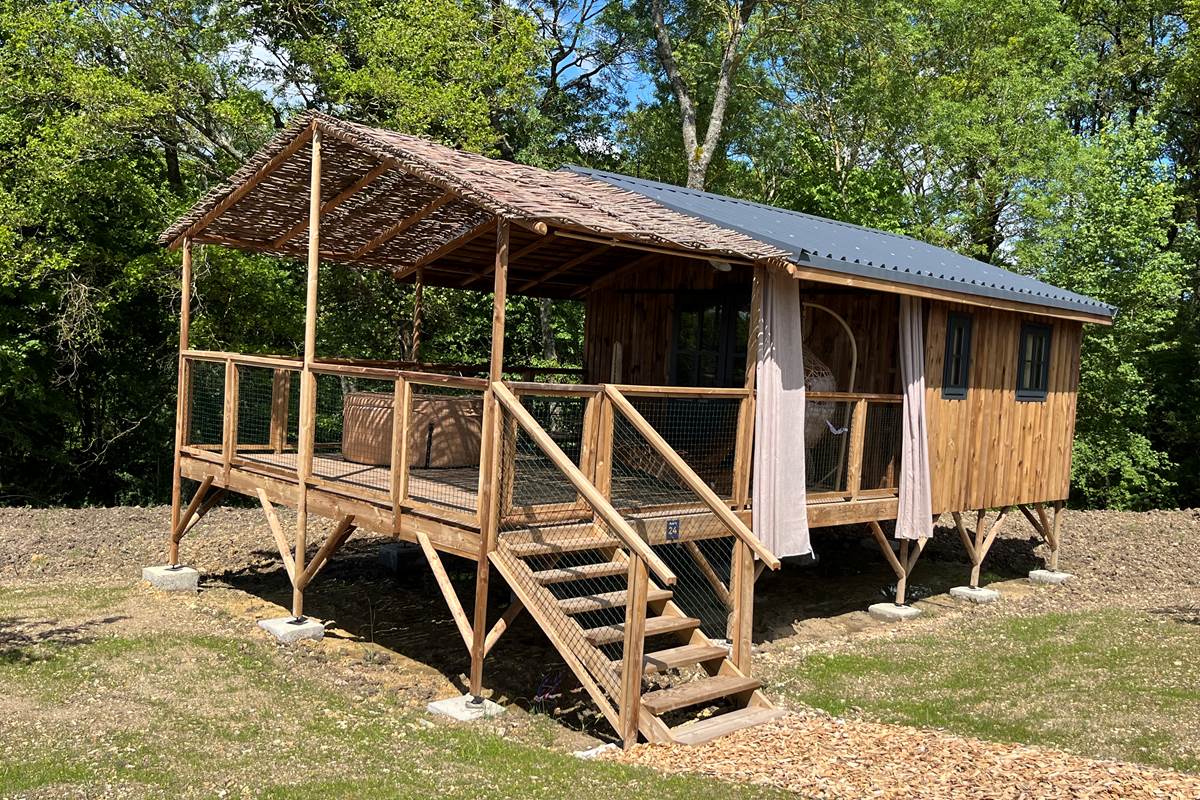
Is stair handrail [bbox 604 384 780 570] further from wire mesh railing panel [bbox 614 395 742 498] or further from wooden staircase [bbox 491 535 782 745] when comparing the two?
wire mesh railing panel [bbox 614 395 742 498]

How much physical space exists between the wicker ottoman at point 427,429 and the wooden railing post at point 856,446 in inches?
149

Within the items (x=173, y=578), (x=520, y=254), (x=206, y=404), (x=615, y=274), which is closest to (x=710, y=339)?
(x=615, y=274)

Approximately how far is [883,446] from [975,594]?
2896 mm

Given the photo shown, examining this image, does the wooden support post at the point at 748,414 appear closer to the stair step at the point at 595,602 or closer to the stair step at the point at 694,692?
the stair step at the point at 595,602

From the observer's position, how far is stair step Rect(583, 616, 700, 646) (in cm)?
684

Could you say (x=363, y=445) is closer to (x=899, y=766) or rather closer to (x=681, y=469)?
(x=681, y=469)

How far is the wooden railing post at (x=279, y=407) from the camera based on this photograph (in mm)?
10155

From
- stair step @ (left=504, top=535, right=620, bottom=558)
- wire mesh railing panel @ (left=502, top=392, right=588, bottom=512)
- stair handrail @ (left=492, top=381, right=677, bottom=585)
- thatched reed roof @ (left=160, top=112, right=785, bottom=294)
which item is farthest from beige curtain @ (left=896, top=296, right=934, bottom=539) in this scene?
stair handrail @ (left=492, top=381, right=677, bottom=585)

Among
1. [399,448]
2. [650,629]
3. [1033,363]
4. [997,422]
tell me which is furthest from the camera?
[1033,363]

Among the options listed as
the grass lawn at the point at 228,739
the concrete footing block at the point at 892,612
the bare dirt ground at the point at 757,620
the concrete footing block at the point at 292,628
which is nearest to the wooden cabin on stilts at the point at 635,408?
the concrete footing block at the point at 292,628

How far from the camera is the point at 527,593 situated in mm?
7090

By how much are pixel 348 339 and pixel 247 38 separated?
253 inches

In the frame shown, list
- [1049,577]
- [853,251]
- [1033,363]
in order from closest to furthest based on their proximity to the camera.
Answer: [853,251], [1033,363], [1049,577]

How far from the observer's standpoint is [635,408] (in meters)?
8.70
